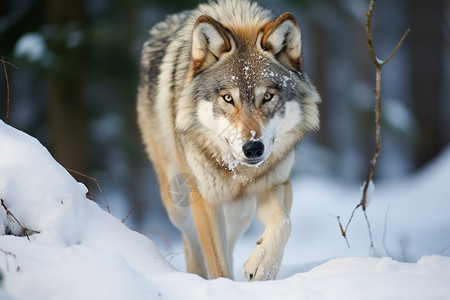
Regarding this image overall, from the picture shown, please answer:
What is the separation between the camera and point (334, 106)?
2275 cm

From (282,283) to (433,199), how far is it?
355 inches

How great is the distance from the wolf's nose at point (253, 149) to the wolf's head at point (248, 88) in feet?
0.14

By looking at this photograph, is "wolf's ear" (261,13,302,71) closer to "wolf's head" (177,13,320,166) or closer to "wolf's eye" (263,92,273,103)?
"wolf's head" (177,13,320,166)

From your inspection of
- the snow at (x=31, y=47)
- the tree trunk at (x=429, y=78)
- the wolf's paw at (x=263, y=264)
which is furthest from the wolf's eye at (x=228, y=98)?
the tree trunk at (x=429, y=78)

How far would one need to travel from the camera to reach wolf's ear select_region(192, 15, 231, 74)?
377 centimetres

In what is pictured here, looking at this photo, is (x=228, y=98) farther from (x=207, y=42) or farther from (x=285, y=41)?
(x=285, y=41)

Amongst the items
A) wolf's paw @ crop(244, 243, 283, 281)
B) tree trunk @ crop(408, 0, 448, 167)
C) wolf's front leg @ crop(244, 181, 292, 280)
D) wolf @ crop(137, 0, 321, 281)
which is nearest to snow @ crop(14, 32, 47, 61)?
wolf @ crop(137, 0, 321, 281)

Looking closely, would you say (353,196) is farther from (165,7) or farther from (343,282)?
(343,282)

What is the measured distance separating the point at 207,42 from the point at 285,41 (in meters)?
0.60

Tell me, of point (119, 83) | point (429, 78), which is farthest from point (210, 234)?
point (429, 78)

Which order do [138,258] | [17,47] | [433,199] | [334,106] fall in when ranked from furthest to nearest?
[334,106], [433,199], [17,47], [138,258]

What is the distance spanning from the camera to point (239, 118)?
3592 mm

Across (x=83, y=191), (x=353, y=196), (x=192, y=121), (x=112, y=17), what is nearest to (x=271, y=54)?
(x=192, y=121)

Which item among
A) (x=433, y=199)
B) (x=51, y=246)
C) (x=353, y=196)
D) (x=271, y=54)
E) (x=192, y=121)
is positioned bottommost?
(x=353, y=196)
